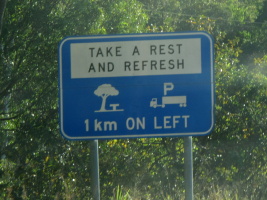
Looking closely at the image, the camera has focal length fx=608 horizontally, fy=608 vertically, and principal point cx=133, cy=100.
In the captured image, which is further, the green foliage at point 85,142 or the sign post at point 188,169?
the green foliage at point 85,142

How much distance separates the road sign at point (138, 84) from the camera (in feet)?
11.7

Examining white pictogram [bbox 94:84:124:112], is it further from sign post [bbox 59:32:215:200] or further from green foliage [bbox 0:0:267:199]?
green foliage [bbox 0:0:267:199]

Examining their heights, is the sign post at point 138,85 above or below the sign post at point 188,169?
above

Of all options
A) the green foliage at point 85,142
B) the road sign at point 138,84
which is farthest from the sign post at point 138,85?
the green foliage at point 85,142

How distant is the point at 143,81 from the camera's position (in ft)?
11.8

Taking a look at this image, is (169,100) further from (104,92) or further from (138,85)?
(104,92)

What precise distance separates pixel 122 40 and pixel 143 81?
272 millimetres

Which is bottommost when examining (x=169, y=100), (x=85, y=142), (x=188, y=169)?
(x=188, y=169)

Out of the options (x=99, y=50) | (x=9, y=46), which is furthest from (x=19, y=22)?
(x=99, y=50)

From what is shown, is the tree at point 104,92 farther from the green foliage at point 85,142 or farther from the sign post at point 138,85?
the green foliage at point 85,142

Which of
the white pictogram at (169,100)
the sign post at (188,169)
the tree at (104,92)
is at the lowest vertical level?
the sign post at (188,169)

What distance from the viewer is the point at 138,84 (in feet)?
11.8

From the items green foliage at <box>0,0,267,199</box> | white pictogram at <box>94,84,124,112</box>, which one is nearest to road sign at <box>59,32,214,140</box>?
white pictogram at <box>94,84,124,112</box>

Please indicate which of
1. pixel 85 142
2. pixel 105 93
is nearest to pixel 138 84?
pixel 105 93
